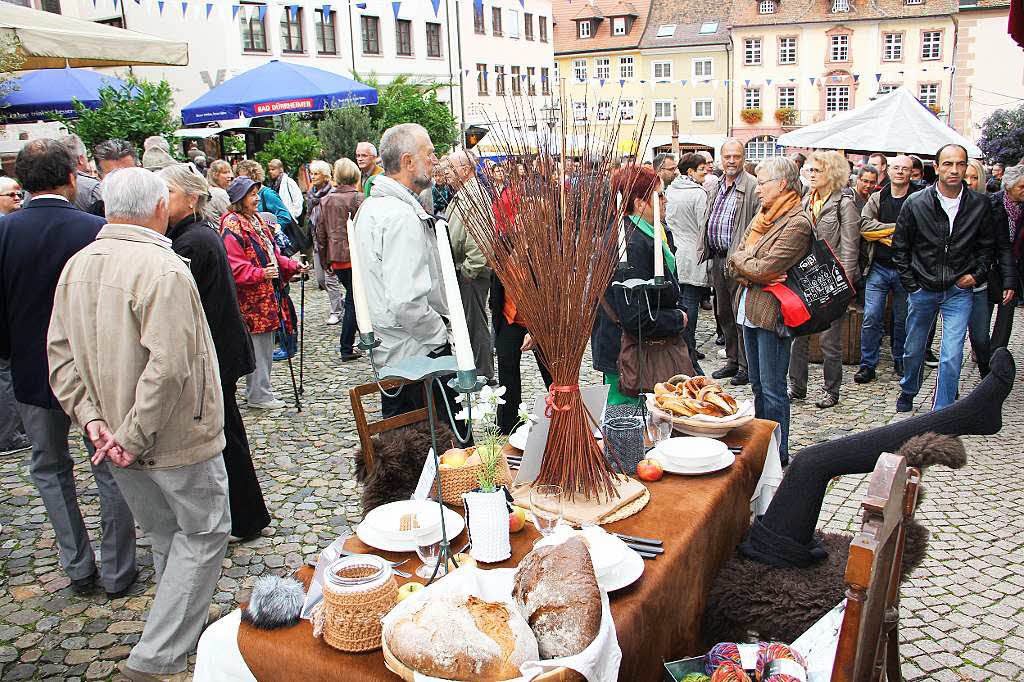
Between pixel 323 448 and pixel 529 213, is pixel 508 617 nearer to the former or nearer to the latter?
pixel 529 213

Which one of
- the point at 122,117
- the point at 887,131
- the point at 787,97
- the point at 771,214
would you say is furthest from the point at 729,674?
the point at 787,97

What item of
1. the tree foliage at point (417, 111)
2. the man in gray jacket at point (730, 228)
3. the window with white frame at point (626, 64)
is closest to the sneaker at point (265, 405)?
the man in gray jacket at point (730, 228)

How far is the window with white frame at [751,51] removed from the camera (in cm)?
4178

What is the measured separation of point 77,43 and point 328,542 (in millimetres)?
4472

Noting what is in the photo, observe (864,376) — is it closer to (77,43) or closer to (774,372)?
(774,372)

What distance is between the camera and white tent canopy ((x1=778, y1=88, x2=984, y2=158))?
874 cm

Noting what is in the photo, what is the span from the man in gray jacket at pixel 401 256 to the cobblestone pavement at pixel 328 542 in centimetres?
109

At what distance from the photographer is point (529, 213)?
7.74 feet

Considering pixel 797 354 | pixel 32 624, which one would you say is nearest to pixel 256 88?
pixel 797 354

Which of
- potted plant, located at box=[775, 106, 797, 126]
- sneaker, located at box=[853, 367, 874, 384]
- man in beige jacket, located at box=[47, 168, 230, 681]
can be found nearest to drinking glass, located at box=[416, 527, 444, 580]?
man in beige jacket, located at box=[47, 168, 230, 681]

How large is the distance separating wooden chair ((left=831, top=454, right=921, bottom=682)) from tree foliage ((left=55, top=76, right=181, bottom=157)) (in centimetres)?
990

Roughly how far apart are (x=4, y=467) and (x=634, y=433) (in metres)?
4.45

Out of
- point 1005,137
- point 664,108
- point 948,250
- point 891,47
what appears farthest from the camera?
point 891,47

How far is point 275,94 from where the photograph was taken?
11867 mm
